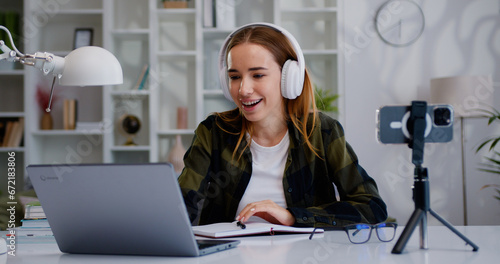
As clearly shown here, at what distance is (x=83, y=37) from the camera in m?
3.99

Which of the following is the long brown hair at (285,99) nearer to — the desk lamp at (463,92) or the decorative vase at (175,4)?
the desk lamp at (463,92)

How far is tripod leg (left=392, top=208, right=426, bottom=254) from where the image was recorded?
0.95 meters

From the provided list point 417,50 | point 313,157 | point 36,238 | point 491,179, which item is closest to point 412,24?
point 417,50

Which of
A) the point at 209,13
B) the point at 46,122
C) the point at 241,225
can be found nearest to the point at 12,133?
the point at 46,122

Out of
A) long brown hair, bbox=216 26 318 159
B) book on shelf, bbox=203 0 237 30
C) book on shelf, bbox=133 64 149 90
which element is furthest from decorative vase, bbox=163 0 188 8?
long brown hair, bbox=216 26 318 159

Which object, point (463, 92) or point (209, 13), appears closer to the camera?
point (463, 92)

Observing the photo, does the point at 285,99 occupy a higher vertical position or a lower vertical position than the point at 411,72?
lower

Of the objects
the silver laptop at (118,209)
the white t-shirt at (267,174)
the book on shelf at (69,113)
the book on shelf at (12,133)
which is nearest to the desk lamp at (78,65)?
the silver laptop at (118,209)

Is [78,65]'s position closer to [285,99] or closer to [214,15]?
[285,99]

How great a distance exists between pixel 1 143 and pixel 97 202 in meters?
3.30

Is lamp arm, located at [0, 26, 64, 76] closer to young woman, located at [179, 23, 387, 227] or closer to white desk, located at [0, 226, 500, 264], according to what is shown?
white desk, located at [0, 226, 500, 264]

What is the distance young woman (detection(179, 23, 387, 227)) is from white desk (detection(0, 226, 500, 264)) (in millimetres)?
416

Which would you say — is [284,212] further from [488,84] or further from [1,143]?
[1,143]

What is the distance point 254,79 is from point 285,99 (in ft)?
0.65
